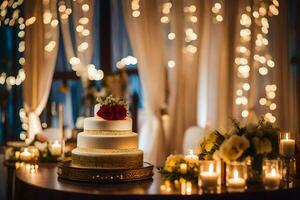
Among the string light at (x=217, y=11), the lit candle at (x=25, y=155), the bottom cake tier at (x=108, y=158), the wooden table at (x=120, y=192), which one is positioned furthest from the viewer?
the string light at (x=217, y=11)

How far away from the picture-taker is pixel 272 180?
9.70ft

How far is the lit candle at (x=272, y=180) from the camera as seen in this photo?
116 inches

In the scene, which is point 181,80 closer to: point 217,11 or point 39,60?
point 217,11

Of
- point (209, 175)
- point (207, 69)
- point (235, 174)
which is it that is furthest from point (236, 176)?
point (207, 69)

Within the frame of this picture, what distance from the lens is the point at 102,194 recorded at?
2826 mm

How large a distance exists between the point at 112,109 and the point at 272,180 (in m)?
1.12

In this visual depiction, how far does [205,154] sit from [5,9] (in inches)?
151

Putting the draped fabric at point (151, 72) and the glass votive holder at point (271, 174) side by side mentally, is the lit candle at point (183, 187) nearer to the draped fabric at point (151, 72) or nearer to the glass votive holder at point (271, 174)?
the glass votive holder at point (271, 174)

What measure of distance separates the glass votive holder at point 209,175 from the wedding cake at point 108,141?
592 millimetres

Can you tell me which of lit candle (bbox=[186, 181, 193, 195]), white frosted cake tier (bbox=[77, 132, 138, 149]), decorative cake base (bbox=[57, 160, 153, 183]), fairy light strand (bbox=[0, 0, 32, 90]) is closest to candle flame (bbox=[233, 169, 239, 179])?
lit candle (bbox=[186, 181, 193, 195])

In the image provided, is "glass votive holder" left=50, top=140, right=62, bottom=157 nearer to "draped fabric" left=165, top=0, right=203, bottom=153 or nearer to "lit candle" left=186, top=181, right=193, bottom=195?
"lit candle" left=186, top=181, right=193, bottom=195

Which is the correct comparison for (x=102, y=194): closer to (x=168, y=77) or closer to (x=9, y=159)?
(x=9, y=159)

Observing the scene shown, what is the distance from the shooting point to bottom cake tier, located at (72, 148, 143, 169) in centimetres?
336

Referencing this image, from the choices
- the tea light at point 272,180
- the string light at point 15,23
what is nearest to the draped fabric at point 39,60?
the string light at point 15,23
